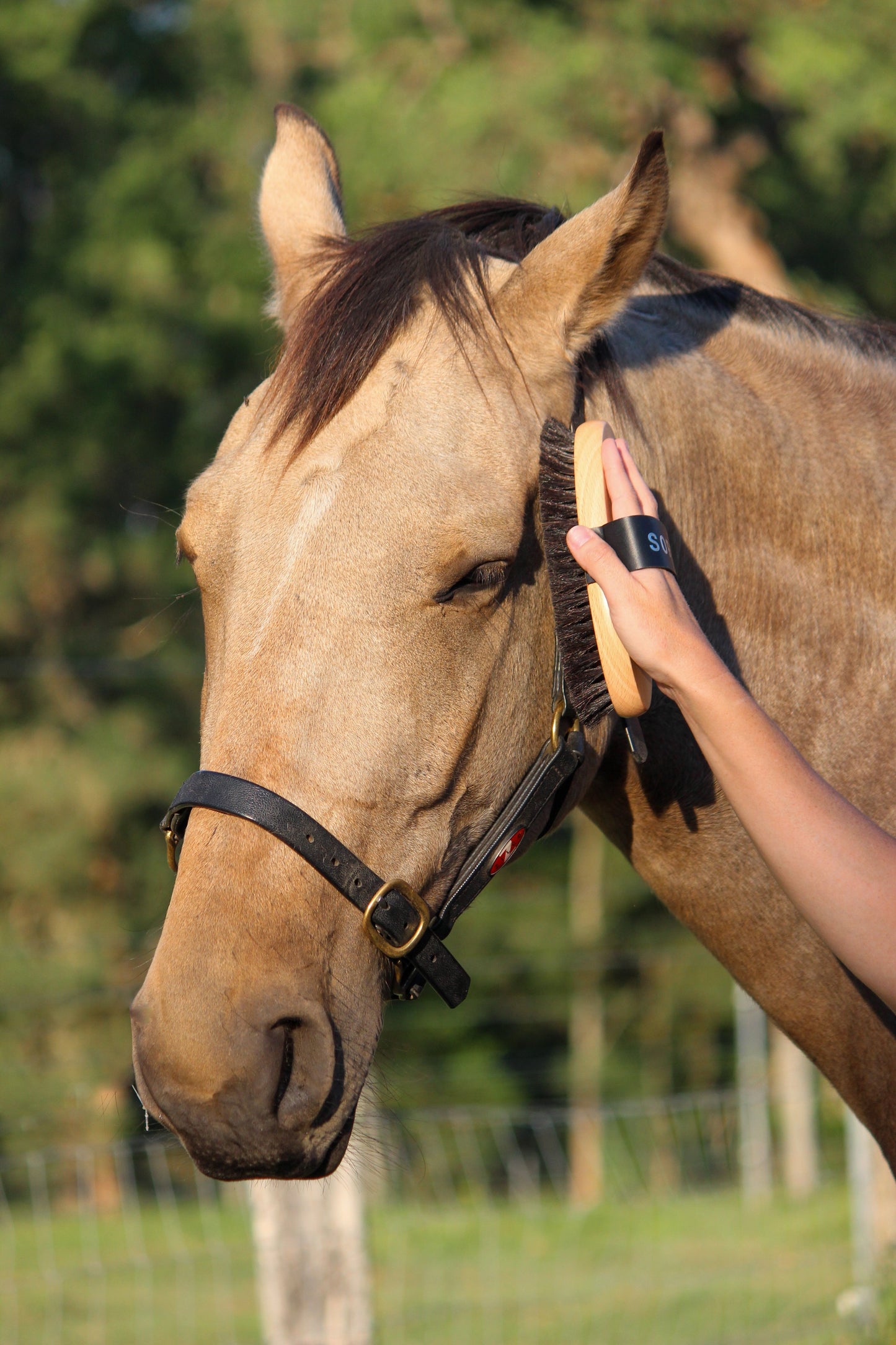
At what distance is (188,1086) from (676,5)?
10.9 metres

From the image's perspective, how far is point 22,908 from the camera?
1491 cm

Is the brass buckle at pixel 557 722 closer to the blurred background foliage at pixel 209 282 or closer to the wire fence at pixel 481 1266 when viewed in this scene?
the wire fence at pixel 481 1266

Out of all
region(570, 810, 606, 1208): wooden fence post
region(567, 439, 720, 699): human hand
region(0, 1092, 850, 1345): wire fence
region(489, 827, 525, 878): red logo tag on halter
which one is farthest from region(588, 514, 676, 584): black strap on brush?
region(570, 810, 606, 1208): wooden fence post

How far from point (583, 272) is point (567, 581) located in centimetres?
51

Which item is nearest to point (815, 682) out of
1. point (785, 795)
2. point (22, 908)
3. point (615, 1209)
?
point (785, 795)

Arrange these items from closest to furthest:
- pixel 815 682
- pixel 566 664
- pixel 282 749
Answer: pixel 282 749 → pixel 566 664 → pixel 815 682

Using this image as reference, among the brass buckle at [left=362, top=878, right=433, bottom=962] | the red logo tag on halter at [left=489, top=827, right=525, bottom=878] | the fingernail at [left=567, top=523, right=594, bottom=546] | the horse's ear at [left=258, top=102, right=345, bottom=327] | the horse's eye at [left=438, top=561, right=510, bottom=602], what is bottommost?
the brass buckle at [left=362, top=878, right=433, bottom=962]

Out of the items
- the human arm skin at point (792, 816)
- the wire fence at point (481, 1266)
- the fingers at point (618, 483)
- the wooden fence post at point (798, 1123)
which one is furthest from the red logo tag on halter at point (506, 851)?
the wooden fence post at point (798, 1123)

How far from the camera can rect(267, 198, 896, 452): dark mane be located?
202 cm

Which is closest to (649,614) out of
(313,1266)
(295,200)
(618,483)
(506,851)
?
(618,483)

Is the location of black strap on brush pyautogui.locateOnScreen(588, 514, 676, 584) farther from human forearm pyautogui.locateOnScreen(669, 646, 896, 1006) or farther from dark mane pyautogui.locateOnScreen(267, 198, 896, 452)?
dark mane pyautogui.locateOnScreen(267, 198, 896, 452)

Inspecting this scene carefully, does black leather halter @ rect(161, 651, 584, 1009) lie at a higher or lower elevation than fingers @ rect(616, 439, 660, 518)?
lower

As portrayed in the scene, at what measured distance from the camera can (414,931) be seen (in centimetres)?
186

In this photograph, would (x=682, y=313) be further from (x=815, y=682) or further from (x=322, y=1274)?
(x=322, y=1274)
